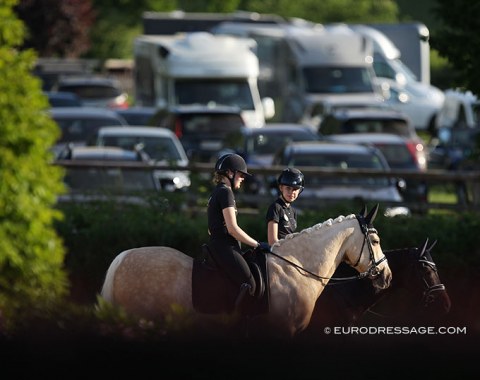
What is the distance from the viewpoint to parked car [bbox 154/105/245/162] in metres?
30.1

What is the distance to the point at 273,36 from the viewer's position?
145 ft

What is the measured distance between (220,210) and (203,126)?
67.6 feet

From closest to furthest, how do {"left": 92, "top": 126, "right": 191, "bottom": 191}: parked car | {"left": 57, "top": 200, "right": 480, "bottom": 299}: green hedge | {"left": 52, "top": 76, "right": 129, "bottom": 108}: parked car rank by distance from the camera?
{"left": 57, "top": 200, "right": 480, "bottom": 299}: green hedge
{"left": 92, "top": 126, "right": 191, "bottom": 191}: parked car
{"left": 52, "top": 76, "right": 129, "bottom": 108}: parked car

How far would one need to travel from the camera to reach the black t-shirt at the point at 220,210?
400 inches

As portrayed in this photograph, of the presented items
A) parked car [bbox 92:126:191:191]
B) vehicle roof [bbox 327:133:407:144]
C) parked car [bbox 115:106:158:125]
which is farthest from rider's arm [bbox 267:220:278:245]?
parked car [bbox 115:106:158:125]

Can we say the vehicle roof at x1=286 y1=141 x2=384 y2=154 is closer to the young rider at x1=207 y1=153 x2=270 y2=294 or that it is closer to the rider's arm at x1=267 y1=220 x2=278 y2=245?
the rider's arm at x1=267 y1=220 x2=278 y2=245

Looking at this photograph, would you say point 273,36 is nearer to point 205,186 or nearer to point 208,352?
point 205,186

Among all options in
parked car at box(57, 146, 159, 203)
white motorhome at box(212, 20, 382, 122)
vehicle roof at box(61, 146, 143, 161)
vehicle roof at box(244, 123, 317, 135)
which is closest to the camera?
parked car at box(57, 146, 159, 203)

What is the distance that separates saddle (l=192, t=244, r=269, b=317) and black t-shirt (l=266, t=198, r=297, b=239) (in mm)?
701

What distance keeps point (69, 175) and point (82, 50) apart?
142ft

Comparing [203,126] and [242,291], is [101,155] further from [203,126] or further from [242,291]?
[242,291]

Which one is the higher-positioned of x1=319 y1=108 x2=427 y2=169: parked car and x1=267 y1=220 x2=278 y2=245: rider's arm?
x1=267 y1=220 x2=278 y2=245: rider's arm

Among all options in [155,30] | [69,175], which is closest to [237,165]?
[69,175]

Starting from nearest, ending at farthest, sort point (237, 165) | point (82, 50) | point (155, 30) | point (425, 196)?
point (237, 165) < point (425, 196) < point (155, 30) < point (82, 50)
